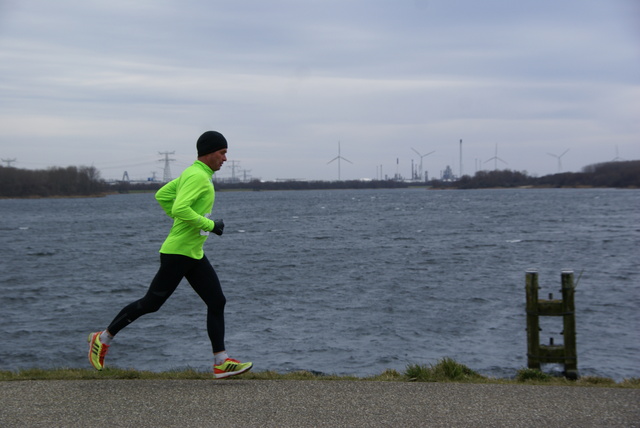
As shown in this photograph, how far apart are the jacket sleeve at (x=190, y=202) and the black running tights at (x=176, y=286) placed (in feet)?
1.21

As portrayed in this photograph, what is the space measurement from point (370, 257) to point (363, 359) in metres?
20.6

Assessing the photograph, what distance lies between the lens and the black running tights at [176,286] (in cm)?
616

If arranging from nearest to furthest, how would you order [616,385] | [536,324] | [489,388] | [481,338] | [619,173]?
[489,388] → [616,385] → [536,324] → [481,338] → [619,173]

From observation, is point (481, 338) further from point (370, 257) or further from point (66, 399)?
point (370, 257)

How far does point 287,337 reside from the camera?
16234mm

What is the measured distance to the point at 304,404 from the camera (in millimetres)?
5457

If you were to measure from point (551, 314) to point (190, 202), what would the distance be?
15.2ft

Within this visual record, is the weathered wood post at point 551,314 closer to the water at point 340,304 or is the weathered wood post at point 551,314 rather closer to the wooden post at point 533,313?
the wooden post at point 533,313

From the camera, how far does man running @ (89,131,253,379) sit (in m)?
6.08

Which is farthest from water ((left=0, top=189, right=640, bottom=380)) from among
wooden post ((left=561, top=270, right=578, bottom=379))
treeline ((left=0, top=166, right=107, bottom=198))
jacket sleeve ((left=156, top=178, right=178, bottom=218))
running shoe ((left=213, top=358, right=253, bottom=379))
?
treeline ((left=0, top=166, right=107, bottom=198))

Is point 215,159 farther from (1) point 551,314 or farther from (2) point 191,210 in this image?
(1) point 551,314

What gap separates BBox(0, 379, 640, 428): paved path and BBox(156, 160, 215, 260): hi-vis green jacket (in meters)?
1.13

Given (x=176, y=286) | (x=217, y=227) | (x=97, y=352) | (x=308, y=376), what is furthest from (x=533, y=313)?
(x=97, y=352)

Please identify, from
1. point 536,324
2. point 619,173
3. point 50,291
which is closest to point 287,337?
point 536,324
